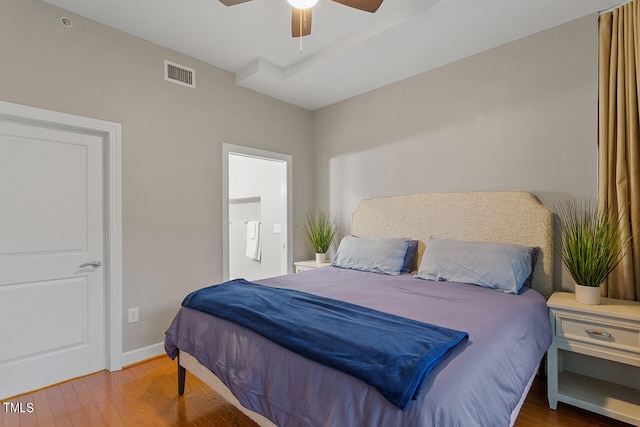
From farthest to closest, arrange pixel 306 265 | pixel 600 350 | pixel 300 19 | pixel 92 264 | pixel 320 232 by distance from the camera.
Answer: pixel 320 232
pixel 306 265
pixel 92 264
pixel 300 19
pixel 600 350

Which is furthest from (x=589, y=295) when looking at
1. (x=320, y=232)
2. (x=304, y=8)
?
(x=320, y=232)

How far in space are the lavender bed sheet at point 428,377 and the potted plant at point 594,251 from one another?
0.28m

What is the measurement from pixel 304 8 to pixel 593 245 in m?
2.32

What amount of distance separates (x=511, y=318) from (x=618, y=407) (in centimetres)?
94

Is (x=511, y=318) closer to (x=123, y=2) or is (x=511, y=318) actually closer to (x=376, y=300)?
(x=376, y=300)

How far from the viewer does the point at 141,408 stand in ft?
6.94

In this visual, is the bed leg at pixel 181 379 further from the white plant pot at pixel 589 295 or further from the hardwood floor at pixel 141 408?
the white plant pot at pixel 589 295

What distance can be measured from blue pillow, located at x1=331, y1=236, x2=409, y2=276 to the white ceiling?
1.75m

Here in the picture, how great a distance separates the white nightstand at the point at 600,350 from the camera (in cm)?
183

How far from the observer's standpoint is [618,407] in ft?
6.23

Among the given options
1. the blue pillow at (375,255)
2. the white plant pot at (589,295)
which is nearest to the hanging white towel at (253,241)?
the blue pillow at (375,255)

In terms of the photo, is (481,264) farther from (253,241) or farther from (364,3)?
(253,241)

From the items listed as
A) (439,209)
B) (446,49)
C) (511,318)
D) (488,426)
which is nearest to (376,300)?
(511,318)

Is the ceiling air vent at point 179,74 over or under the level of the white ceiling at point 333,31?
under
